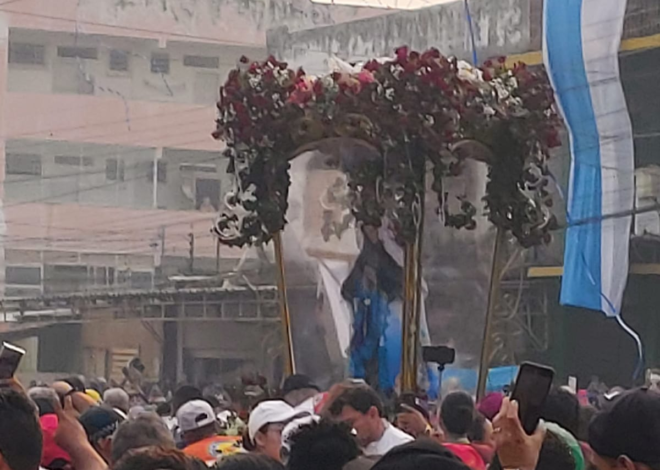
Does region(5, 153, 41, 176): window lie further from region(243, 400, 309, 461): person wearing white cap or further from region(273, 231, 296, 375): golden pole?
region(243, 400, 309, 461): person wearing white cap

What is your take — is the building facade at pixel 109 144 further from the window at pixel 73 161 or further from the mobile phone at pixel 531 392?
the mobile phone at pixel 531 392

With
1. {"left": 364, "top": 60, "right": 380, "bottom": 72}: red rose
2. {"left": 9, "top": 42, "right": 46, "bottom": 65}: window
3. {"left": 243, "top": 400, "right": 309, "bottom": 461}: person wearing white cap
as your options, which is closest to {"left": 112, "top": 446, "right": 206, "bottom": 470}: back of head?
{"left": 243, "top": 400, "right": 309, "bottom": 461}: person wearing white cap

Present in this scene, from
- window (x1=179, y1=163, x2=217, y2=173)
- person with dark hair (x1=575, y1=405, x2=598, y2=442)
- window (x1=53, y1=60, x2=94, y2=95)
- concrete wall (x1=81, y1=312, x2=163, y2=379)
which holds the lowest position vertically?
concrete wall (x1=81, y1=312, x2=163, y2=379)

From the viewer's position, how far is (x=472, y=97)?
7352 millimetres

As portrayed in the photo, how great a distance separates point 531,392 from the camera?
2.82 metres

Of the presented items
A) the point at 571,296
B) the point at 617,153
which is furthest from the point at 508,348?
the point at 617,153

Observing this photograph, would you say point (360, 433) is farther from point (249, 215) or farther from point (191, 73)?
point (191, 73)

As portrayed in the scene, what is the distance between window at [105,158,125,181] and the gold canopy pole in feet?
49.8

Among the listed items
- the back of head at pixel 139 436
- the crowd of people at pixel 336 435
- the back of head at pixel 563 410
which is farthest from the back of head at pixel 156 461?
the back of head at pixel 563 410

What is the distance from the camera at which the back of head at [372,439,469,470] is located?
2469 mm

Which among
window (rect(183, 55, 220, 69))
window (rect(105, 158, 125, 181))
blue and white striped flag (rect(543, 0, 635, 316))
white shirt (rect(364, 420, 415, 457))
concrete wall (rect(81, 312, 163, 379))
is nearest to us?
white shirt (rect(364, 420, 415, 457))

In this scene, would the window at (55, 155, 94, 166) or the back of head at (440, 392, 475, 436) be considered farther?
the window at (55, 155, 94, 166)

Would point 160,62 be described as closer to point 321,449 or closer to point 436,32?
point 436,32

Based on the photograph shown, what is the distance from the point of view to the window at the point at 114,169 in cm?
2244
